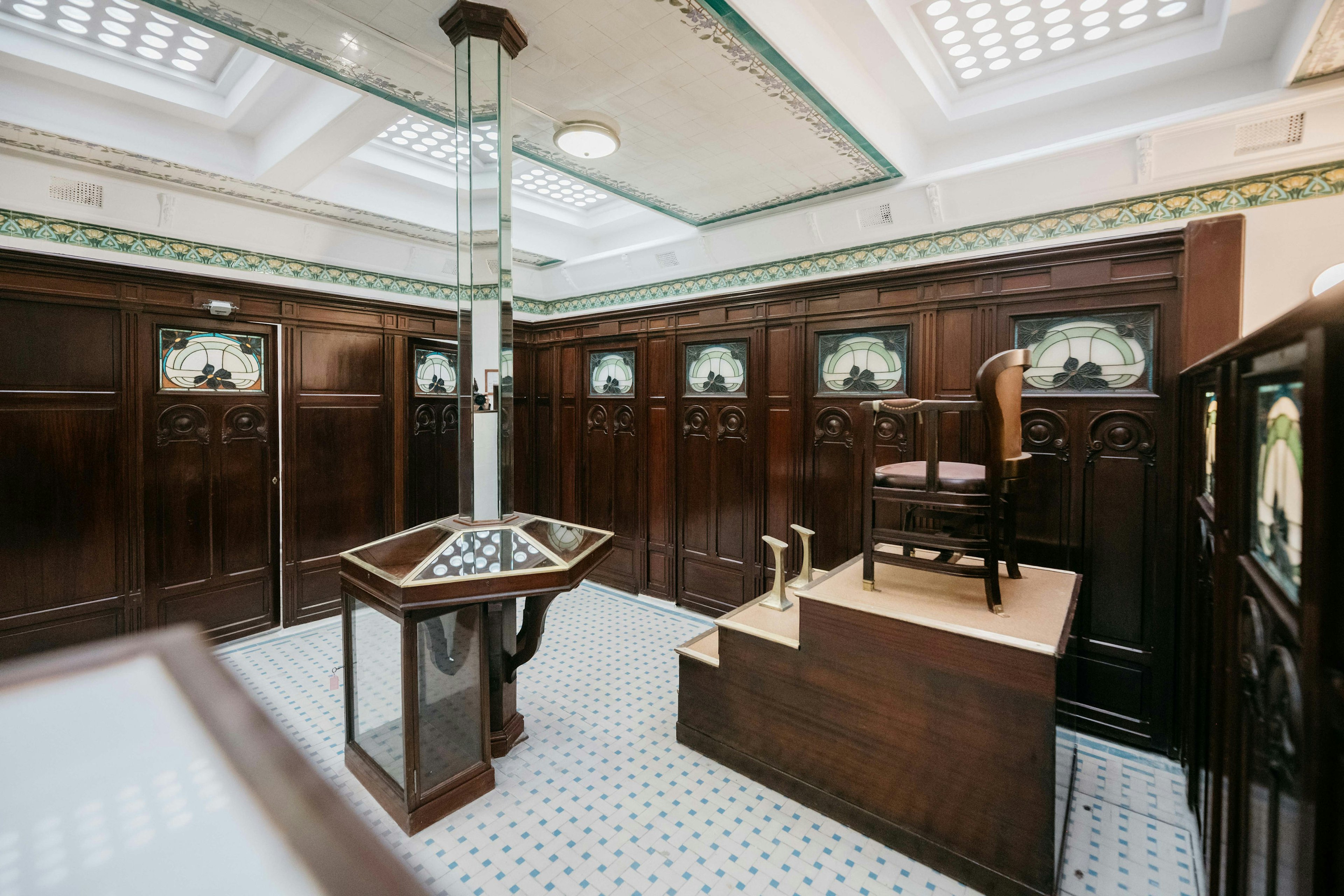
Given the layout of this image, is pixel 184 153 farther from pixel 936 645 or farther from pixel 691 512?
pixel 936 645

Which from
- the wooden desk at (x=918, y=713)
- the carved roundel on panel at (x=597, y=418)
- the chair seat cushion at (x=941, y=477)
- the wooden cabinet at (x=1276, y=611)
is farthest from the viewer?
the carved roundel on panel at (x=597, y=418)

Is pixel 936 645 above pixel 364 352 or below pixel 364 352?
below

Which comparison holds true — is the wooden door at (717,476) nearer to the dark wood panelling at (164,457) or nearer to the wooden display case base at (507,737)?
the wooden display case base at (507,737)

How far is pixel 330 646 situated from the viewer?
13.0 ft

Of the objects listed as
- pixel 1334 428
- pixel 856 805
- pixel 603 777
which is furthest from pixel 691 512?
pixel 1334 428

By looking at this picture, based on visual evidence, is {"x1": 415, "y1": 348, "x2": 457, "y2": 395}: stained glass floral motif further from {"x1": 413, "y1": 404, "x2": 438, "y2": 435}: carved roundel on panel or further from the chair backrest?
the chair backrest

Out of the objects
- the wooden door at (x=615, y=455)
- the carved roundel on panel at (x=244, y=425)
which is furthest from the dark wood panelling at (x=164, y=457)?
the wooden door at (x=615, y=455)

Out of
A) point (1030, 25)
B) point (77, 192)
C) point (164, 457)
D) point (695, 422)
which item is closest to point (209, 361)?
point (164, 457)

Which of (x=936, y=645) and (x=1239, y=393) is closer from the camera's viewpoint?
(x=1239, y=393)

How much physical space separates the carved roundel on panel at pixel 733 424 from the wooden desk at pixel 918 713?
191 cm

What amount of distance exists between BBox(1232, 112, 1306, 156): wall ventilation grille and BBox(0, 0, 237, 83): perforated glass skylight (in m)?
4.73

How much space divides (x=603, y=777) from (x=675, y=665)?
1.19 meters

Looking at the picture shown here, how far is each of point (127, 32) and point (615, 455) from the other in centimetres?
393

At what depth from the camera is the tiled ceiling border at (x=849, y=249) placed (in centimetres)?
262
